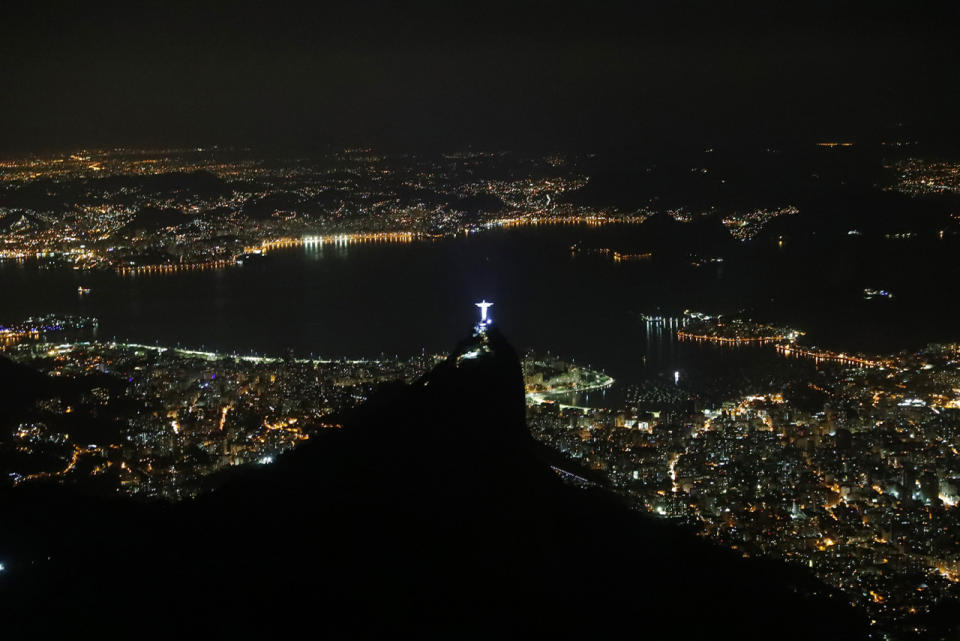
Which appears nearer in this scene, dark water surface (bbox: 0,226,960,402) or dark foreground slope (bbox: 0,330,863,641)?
dark foreground slope (bbox: 0,330,863,641)

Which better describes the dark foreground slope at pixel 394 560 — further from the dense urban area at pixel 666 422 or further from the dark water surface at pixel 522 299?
the dark water surface at pixel 522 299

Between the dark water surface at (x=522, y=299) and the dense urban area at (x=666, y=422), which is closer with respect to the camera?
the dense urban area at (x=666, y=422)

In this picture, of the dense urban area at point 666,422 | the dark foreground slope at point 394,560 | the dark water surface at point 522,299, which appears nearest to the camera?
the dark foreground slope at point 394,560

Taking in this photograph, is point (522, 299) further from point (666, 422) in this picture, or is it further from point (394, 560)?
point (394, 560)

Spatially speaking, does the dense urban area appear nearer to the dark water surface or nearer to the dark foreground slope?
the dark water surface

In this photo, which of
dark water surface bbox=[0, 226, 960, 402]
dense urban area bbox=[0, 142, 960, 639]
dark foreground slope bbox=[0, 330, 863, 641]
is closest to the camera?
dark foreground slope bbox=[0, 330, 863, 641]

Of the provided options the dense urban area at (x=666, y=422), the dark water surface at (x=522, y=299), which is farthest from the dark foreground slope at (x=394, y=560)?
the dark water surface at (x=522, y=299)

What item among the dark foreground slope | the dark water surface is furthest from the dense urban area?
the dark foreground slope

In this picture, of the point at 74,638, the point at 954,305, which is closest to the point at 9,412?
the point at 74,638
